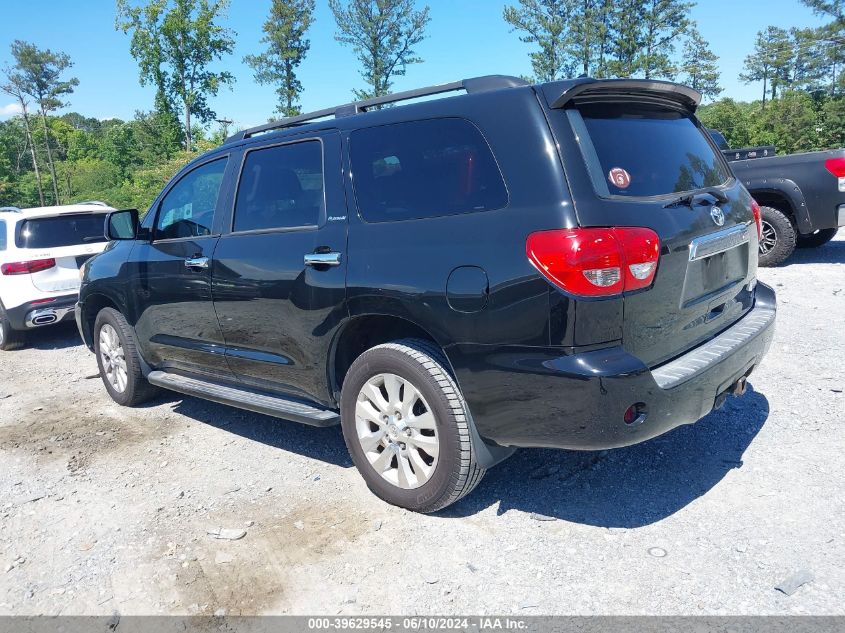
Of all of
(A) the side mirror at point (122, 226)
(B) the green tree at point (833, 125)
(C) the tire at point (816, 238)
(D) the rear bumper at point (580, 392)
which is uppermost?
(B) the green tree at point (833, 125)

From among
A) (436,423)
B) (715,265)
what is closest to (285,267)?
(436,423)

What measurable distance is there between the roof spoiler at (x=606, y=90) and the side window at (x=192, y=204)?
2.41m

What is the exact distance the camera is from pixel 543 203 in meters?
2.73

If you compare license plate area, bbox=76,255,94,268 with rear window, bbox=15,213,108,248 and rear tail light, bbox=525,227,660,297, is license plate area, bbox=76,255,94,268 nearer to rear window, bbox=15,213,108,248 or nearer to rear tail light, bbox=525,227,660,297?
rear window, bbox=15,213,108,248

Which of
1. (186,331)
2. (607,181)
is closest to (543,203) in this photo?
(607,181)

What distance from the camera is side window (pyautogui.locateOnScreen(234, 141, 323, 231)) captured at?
370cm

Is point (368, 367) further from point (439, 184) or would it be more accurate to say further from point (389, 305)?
point (439, 184)

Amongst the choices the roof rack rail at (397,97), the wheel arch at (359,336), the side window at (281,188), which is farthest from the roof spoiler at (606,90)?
the side window at (281,188)

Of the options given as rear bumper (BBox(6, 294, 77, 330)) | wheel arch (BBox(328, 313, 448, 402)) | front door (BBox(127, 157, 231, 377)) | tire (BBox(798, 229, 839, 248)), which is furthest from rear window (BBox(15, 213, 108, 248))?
tire (BBox(798, 229, 839, 248))

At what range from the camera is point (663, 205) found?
2869 millimetres

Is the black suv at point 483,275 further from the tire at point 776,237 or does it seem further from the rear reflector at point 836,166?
the rear reflector at point 836,166

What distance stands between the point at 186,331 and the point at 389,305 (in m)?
2.05

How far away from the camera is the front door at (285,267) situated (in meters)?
3.49

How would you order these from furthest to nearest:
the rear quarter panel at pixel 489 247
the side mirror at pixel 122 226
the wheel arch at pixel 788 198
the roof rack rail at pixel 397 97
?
the wheel arch at pixel 788 198 → the side mirror at pixel 122 226 → the roof rack rail at pixel 397 97 → the rear quarter panel at pixel 489 247
